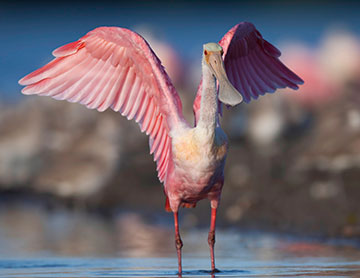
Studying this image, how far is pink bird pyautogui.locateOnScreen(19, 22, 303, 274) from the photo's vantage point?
7660 mm

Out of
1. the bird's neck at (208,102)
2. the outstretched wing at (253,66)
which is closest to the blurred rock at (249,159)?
the outstretched wing at (253,66)

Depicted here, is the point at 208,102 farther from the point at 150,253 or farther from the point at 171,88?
the point at 150,253

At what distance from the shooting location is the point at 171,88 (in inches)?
318

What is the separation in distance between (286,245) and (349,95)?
11.9 feet

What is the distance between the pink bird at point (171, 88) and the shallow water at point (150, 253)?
545 millimetres

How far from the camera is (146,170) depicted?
19.3 meters

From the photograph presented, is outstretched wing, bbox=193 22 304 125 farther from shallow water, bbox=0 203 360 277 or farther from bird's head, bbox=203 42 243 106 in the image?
shallow water, bbox=0 203 360 277

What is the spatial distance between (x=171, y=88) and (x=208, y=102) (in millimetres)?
557

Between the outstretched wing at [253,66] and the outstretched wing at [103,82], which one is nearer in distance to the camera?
the outstretched wing at [103,82]

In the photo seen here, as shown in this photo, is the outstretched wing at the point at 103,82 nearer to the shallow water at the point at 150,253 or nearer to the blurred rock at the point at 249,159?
the shallow water at the point at 150,253

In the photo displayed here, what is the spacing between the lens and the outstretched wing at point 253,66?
9039mm

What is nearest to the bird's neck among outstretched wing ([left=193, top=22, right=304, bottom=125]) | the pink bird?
the pink bird

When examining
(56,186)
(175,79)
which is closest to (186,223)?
(175,79)

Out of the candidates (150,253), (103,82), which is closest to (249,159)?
(150,253)
